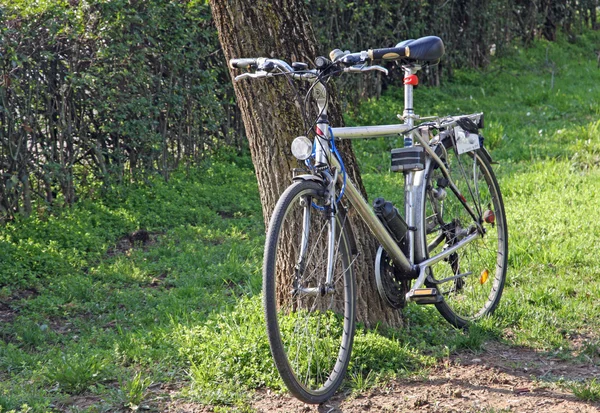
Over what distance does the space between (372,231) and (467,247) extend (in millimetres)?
1191

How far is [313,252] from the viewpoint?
3488mm

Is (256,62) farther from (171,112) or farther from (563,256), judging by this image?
(171,112)

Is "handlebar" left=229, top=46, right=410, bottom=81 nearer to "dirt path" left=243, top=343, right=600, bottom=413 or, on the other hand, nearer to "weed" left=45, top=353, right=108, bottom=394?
"dirt path" left=243, top=343, right=600, bottom=413

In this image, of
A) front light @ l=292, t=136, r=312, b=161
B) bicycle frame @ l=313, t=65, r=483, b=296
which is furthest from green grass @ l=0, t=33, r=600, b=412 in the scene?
front light @ l=292, t=136, r=312, b=161

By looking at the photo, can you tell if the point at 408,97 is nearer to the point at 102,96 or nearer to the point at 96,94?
the point at 102,96

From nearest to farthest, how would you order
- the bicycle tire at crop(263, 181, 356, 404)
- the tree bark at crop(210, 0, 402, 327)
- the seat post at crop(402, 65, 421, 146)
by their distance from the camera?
the bicycle tire at crop(263, 181, 356, 404)
the seat post at crop(402, 65, 421, 146)
the tree bark at crop(210, 0, 402, 327)

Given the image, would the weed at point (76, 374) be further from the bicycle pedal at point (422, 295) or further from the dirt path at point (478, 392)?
the bicycle pedal at point (422, 295)

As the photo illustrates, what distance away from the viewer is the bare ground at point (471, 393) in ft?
11.6

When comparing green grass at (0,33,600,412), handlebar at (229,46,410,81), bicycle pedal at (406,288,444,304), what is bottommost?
green grass at (0,33,600,412)

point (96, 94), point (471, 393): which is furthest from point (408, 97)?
point (96, 94)

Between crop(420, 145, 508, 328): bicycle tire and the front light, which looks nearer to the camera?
the front light

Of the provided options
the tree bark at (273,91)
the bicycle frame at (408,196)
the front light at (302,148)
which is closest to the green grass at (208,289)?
the bicycle frame at (408,196)

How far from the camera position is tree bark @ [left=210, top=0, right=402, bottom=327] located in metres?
3.99

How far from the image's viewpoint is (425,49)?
3752 mm
